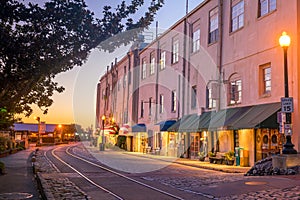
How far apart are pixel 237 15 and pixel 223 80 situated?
420 cm

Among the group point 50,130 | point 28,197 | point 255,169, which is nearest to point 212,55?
point 255,169

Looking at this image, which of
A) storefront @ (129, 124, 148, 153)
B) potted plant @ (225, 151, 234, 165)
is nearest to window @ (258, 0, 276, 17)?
potted plant @ (225, 151, 234, 165)

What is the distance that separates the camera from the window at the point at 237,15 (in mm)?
25500

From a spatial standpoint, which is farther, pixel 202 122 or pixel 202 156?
pixel 202 156

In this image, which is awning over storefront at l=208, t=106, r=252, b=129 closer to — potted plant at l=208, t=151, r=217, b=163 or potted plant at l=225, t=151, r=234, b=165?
potted plant at l=225, t=151, r=234, b=165

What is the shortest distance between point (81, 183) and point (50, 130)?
96870mm

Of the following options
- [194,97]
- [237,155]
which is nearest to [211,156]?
[237,155]

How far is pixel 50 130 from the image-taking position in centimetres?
10944

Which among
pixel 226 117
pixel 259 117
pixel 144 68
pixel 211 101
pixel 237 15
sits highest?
pixel 144 68

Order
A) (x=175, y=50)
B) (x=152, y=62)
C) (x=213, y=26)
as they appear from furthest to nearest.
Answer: (x=152, y=62) < (x=175, y=50) < (x=213, y=26)

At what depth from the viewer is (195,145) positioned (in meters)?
31.3

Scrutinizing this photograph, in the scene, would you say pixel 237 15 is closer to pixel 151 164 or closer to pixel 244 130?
pixel 244 130

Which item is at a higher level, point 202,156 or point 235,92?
point 235,92

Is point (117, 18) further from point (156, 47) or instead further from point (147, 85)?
point (147, 85)
